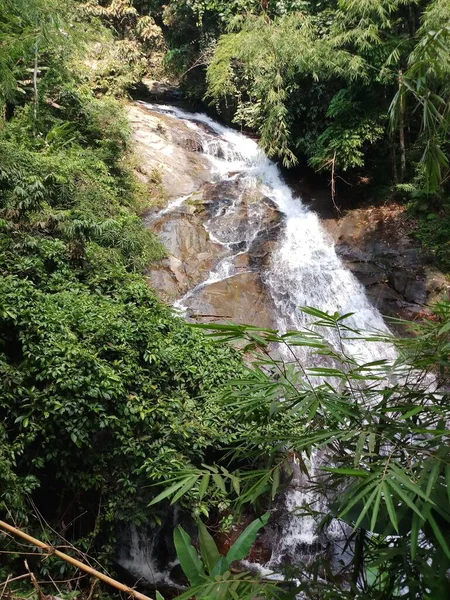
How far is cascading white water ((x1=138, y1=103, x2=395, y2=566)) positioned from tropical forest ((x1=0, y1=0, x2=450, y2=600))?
5 cm

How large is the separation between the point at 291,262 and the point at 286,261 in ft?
0.33

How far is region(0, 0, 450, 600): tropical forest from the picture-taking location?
1.54m

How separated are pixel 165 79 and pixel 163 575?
15.2 m

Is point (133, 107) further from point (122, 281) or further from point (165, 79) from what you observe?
point (122, 281)

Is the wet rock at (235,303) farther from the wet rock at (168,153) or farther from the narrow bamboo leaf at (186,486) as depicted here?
the narrow bamboo leaf at (186,486)

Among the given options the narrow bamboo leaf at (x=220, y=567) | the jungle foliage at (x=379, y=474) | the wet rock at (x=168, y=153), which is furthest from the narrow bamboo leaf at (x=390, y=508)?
the wet rock at (x=168, y=153)

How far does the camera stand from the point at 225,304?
23.2 ft

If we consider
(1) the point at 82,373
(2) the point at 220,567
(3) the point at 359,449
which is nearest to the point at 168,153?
(1) the point at 82,373

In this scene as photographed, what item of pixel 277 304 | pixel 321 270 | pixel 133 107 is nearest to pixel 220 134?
pixel 133 107

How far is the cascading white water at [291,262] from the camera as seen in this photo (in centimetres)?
699

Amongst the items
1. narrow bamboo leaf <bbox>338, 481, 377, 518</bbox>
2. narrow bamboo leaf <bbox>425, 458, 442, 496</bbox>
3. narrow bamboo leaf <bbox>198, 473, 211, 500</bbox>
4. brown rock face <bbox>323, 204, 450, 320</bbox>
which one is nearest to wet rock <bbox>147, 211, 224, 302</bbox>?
brown rock face <bbox>323, 204, 450, 320</bbox>

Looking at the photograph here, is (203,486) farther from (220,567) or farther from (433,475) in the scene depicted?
(433,475)

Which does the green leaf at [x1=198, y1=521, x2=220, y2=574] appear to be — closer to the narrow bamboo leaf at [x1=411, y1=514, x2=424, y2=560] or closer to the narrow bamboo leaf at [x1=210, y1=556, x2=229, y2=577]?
the narrow bamboo leaf at [x1=210, y1=556, x2=229, y2=577]

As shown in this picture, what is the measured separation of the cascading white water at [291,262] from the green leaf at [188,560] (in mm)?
3809
